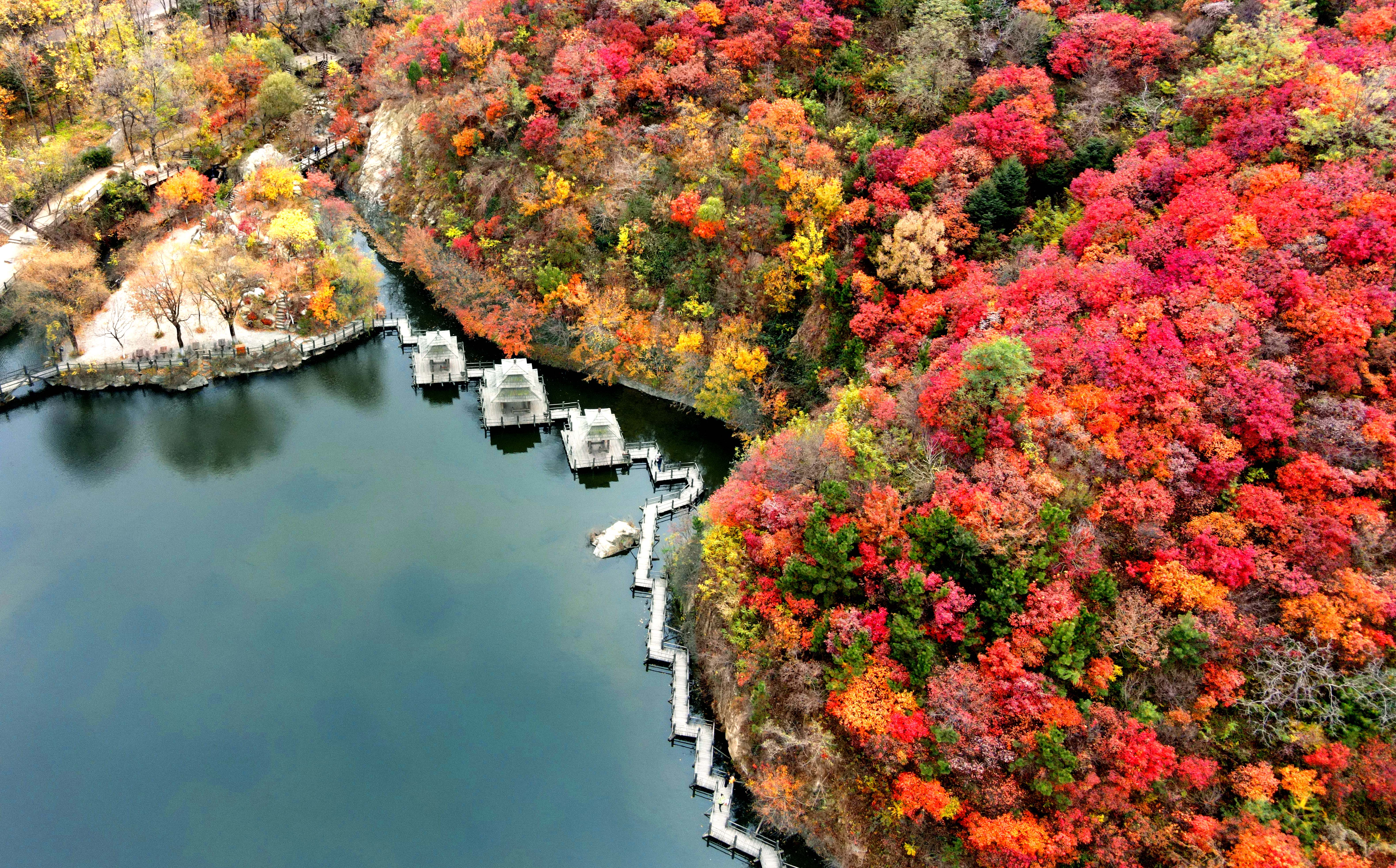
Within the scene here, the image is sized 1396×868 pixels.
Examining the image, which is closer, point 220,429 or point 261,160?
point 220,429

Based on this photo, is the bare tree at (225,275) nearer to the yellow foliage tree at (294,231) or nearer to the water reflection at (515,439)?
the yellow foliage tree at (294,231)

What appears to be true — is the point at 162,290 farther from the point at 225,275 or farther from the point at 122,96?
the point at 122,96

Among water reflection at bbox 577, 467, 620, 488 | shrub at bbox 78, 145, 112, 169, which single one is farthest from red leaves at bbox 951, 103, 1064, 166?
shrub at bbox 78, 145, 112, 169

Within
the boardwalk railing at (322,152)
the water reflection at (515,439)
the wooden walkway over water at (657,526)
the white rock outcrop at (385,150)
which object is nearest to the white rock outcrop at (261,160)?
the boardwalk railing at (322,152)

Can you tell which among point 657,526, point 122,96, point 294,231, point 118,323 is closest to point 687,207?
point 657,526

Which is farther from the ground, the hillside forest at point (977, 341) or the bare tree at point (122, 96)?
the bare tree at point (122, 96)

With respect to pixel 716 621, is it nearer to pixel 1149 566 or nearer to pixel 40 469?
pixel 1149 566
